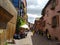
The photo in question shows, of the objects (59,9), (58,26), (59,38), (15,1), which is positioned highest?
(15,1)

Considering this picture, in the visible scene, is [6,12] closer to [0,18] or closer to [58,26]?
[0,18]

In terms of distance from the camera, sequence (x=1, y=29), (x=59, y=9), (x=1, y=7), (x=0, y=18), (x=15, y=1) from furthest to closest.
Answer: (x=15, y=1) → (x=59, y=9) → (x=1, y=29) → (x=0, y=18) → (x=1, y=7)

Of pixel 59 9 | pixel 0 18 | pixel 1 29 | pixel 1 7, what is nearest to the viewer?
pixel 1 7

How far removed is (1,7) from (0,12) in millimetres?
127

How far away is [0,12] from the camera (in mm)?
2508

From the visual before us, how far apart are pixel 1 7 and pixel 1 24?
369 mm

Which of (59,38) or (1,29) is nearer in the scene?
(1,29)

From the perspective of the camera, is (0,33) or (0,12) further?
(0,33)

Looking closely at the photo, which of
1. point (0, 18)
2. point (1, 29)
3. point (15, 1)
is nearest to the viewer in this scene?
point (0, 18)

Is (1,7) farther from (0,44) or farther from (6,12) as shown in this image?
(0,44)

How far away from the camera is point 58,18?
2439 centimetres

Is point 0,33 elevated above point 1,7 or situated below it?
below

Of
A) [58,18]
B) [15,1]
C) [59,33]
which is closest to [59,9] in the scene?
[58,18]

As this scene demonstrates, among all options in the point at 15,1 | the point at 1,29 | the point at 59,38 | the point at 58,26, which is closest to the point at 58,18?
the point at 58,26
